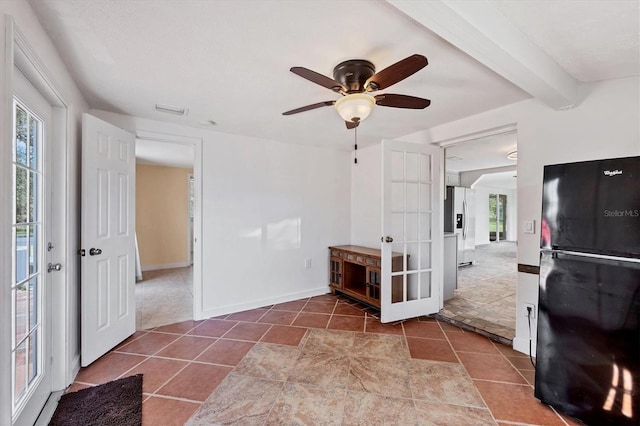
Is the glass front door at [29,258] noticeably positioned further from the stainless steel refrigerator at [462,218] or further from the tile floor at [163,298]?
the stainless steel refrigerator at [462,218]

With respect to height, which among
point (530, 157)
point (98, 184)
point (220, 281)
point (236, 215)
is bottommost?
point (220, 281)

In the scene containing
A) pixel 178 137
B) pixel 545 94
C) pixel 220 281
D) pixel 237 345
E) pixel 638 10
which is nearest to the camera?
pixel 638 10

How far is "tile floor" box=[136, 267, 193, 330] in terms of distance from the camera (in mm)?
3231

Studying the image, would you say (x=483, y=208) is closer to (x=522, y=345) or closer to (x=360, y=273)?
(x=360, y=273)

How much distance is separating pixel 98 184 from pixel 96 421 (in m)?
1.74

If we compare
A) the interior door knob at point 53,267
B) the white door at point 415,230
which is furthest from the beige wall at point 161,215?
the white door at point 415,230

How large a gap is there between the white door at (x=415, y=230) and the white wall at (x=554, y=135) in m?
0.69

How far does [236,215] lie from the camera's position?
11.5 feet

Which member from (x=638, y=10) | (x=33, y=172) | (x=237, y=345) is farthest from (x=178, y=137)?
(x=638, y=10)

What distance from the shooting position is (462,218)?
616 cm

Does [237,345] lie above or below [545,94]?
below

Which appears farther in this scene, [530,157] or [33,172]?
[530,157]

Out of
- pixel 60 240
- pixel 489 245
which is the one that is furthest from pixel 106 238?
pixel 489 245

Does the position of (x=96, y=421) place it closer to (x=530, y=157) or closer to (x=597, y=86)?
(x=530, y=157)
